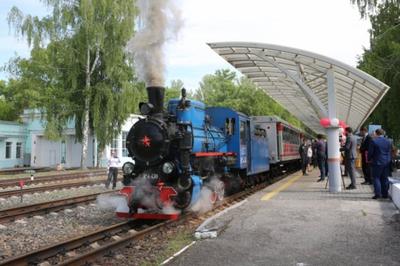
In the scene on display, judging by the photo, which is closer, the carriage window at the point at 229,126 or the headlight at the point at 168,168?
the headlight at the point at 168,168

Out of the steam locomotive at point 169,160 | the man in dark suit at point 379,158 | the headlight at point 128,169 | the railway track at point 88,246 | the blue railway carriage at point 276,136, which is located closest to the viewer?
the railway track at point 88,246

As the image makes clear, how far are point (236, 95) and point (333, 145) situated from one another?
156 feet

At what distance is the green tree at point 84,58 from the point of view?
3125cm

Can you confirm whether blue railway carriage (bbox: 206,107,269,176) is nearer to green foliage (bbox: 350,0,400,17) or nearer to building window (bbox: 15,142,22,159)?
green foliage (bbox: 350,0,400,17)

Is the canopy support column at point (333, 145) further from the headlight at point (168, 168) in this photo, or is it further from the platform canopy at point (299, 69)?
the headlight at point (168, 168)

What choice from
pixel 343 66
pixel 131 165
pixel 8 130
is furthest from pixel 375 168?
pixel 8 130

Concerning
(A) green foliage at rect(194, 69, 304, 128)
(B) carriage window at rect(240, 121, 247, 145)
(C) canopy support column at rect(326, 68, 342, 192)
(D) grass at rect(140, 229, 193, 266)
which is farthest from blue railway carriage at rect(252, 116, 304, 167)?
(A) green foliage at rect(194, 69, 304, 128)

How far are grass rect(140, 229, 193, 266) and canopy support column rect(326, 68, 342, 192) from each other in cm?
607

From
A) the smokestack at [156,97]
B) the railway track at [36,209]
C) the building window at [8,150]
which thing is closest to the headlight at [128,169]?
the smokestack at [156,97]

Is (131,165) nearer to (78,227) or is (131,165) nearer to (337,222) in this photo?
(78,227)

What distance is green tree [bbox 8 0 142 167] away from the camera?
103ft

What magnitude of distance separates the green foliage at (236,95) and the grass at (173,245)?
47744mm

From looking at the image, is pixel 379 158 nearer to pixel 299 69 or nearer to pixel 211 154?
pixel 211 154

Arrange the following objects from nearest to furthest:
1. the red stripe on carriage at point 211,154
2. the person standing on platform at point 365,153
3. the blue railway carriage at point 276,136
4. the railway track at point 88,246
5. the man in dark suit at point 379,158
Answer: the railway track at point 88,246
the red stripe on carriage at point 211,154
the man in dark suit at point 379,158
the person standing on platform at point 365,153
the blue railway carriage at point 276,136
